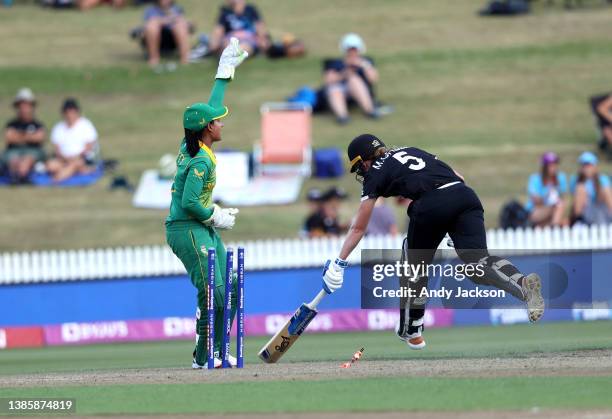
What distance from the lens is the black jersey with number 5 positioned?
10477 millimetres

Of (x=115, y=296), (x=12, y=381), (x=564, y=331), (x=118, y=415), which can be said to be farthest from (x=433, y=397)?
(x=115, y=296)

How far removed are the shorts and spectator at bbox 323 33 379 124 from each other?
19.0 feet

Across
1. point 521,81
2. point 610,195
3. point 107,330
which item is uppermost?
point 521,81

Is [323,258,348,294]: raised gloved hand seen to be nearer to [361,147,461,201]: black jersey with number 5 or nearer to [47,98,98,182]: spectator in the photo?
[361,147,461,201]: black jersey with number 5

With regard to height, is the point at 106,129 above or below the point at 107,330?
above

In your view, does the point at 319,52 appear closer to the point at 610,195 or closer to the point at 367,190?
the point at 610,195

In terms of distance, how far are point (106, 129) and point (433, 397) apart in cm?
1929

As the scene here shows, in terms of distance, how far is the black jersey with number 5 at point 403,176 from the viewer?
1048 cm

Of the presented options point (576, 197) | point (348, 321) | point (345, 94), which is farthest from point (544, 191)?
point (345, 94)

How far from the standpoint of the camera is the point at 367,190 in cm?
1047

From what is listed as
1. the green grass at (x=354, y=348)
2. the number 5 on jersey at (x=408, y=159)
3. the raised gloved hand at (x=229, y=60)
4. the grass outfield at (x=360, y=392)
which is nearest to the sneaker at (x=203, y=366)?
the grass outfield at (x=360, y=392)

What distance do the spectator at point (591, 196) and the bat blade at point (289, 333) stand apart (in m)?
9.14

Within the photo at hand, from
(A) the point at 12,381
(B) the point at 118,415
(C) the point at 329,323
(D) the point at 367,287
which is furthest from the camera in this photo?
(C) the point at 329,323

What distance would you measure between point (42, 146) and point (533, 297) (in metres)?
15.2
